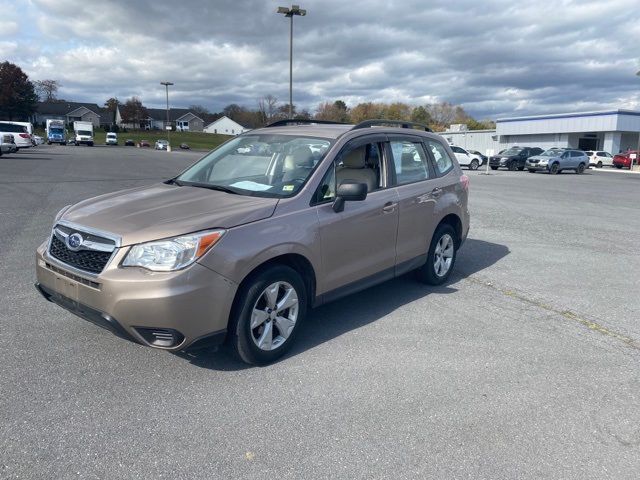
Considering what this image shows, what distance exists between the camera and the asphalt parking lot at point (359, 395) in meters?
2.74

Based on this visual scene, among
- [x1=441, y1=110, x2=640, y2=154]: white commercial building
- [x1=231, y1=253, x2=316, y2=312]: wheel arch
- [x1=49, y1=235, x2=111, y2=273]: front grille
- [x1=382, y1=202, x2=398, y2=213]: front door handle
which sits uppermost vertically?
[x1=441, y1=110, x2=640, y2=154]: white commercial building

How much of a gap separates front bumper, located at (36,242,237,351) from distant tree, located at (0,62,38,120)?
110382 millimetres

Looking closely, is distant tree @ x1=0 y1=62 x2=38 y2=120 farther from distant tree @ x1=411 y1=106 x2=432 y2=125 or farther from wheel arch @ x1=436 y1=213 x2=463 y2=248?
wheel arch @ x1=436 y1=213 x2=463 y2=248

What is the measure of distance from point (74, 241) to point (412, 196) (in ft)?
10.4

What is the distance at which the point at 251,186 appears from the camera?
4293 millimetres

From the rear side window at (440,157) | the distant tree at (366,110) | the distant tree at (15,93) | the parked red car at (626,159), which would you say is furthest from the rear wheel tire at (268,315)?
the distant tree at (15,93)

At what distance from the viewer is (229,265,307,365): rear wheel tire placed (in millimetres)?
3570

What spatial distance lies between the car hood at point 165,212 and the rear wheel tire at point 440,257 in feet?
8.10

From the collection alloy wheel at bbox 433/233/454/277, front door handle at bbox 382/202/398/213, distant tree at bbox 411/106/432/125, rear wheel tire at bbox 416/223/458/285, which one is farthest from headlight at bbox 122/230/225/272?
distant tree at bbox 411/106/432/125

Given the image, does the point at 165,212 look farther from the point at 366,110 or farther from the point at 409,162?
the point at 366,110

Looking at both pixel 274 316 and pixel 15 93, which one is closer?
pixel 274 316

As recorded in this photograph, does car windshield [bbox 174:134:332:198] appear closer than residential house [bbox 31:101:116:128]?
Yes

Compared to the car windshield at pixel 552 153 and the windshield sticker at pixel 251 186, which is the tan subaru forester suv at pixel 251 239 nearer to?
the windshield sticker at pixel 251 186

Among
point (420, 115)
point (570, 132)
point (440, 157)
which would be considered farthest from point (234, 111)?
point (440, 157)
